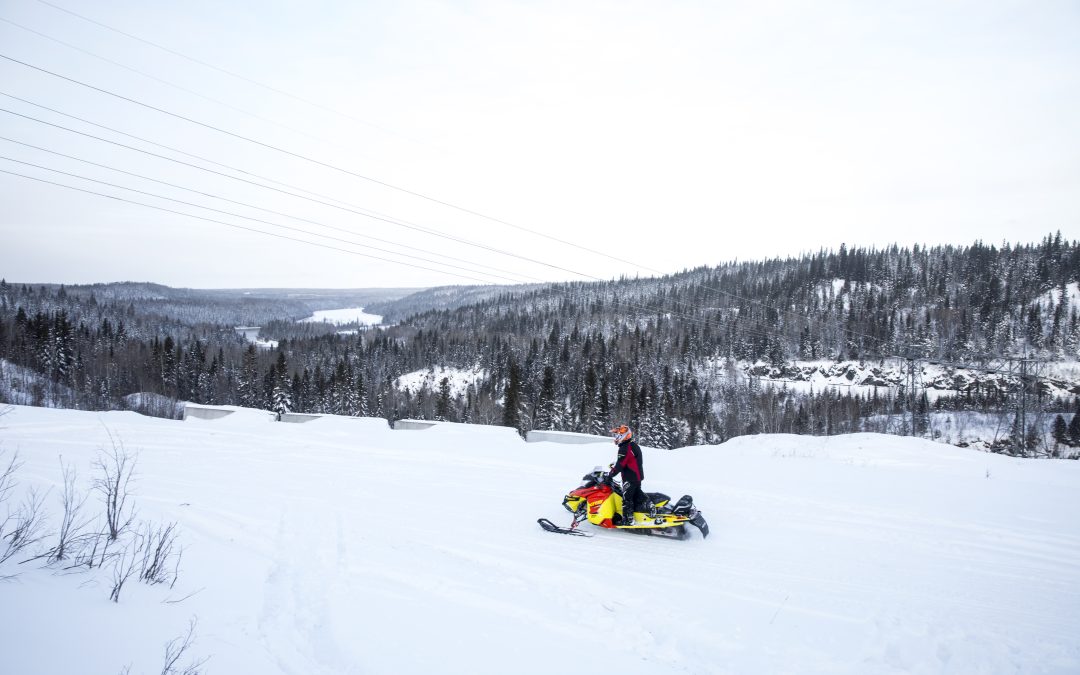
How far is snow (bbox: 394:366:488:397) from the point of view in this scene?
315 ft

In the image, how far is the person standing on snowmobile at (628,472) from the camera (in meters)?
8.87

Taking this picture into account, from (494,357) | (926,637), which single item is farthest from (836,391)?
(926,637)

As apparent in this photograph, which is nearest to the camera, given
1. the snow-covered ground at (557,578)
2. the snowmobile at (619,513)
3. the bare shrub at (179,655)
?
the bare shrub at (179,655)

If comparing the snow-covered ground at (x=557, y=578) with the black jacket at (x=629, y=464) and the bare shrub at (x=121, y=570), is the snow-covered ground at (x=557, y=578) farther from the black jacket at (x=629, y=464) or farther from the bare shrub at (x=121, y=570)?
the black jacket at (x=629, y=464)

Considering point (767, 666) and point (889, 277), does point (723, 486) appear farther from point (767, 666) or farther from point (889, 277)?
point (889, 277)

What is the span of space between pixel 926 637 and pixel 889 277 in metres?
157

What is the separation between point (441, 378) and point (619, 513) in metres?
93.1

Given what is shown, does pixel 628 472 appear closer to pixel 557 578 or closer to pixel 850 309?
pixel 557 578

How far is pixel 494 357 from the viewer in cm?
9806

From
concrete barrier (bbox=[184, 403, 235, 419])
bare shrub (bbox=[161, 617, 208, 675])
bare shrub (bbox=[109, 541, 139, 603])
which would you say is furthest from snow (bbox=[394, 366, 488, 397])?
bare shrub (bbox=[161, 617, 208, 675])

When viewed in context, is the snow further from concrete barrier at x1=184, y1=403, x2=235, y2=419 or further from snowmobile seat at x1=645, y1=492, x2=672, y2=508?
snowmobile seat at x1=645, y1=492, x2=672, y2=508

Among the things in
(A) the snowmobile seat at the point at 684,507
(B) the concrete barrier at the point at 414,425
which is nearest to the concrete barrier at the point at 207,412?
(B) the concrete barrier at the point at 414,425

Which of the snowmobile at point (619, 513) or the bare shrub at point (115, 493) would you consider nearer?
the bare shrub at point (115, 493)

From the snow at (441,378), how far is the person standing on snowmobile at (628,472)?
85422 mm
